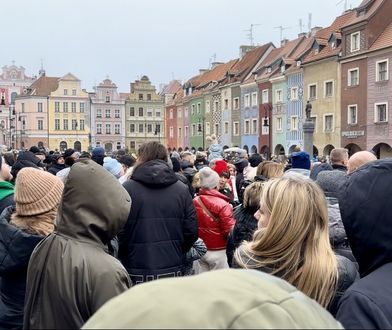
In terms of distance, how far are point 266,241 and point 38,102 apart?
77067 mm

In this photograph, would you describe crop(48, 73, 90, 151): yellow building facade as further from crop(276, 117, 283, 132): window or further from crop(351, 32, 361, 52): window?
crop(351, 32, 361, 52): window

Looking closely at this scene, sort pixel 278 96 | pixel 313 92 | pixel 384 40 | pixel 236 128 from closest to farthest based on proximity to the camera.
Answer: pixel 384 40 < pixel 313 92 < pixel 278 96 < pixel 236 128

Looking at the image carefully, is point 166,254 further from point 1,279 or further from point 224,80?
point 224,80

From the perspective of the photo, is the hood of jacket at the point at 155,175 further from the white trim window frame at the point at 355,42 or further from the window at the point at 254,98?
the window at the point at 254,98

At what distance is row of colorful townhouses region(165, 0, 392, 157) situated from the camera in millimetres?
32562

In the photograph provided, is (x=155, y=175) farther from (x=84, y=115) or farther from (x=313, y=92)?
(x=84, y=115)

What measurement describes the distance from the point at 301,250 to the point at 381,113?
1251 inches

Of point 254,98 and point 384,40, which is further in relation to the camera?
point 254,98

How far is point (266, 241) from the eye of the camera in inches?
101

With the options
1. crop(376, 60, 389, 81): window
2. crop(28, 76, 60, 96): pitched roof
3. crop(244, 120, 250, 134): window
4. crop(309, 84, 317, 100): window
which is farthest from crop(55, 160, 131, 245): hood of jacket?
crop(28, 76, 60, 96): pitched roof

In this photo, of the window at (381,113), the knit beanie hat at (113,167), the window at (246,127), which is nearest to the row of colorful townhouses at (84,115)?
the window at (246,127)

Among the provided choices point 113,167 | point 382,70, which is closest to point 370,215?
point 113,167

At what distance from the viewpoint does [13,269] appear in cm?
312

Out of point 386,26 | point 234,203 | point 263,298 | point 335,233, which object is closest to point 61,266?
point 263,298
